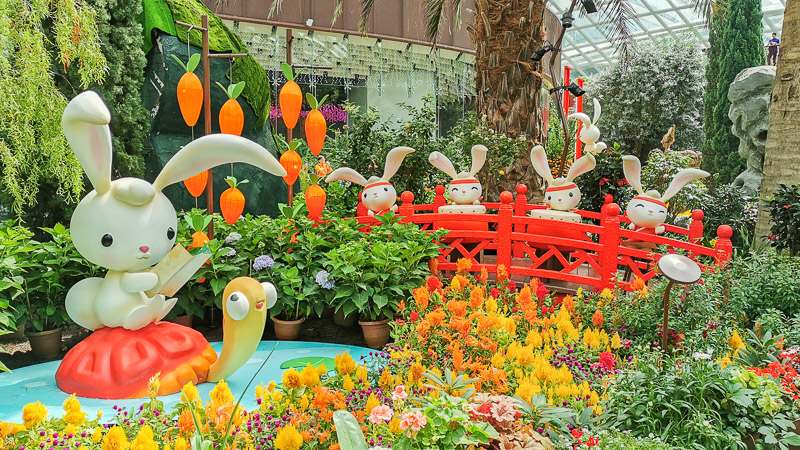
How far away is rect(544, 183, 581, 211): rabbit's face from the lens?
23.0ft

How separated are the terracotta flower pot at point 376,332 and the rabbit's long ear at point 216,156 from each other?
198cm

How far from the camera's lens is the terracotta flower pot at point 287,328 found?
5809mm

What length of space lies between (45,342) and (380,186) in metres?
3.53

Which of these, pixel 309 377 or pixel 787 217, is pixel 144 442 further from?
pixel 787 217

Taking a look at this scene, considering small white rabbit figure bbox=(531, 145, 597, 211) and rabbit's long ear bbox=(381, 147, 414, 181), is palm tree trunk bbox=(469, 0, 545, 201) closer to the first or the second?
small white rabbit figure bbox=(531, 145, 597, 211)

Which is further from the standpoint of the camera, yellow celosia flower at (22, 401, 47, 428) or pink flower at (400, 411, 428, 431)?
yellow celosia flower at (22, 401, 47, 428)

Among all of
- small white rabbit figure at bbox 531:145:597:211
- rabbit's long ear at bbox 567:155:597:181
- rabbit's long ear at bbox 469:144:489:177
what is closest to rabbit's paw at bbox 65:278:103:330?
rabbit's long ear at bbox 469:144:489:177

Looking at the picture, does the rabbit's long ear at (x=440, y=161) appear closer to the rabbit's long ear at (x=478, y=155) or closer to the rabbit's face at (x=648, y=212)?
the rabbit's long ear at (x=478, y=155)

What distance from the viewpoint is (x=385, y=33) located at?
14.6 metres

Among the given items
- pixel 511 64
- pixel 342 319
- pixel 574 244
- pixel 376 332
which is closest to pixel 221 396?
pixel 376 332

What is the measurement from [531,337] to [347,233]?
2923mm

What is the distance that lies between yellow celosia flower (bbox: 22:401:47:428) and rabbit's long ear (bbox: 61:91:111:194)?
1.90 m

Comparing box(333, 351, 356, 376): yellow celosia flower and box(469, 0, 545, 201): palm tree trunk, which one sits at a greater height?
box(469, 0, 545, 201): palm tree trunk

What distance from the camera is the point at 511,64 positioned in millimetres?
8484
